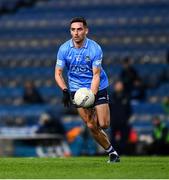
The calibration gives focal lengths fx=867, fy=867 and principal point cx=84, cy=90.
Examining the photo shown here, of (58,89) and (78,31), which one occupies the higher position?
(78,31)

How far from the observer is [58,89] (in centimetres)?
2570

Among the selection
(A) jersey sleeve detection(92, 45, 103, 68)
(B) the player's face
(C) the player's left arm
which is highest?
(B) the player's face

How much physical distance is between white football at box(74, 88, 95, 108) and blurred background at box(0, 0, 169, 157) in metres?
8.56

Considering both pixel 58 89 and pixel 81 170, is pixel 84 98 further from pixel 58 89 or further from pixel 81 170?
pixel 58 89

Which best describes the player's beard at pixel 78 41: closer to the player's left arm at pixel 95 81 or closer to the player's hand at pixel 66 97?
the player's left arm at pixel 95 81

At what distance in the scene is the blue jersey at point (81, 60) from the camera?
40.9 ft

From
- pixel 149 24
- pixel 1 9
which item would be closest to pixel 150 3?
pixel 149 24

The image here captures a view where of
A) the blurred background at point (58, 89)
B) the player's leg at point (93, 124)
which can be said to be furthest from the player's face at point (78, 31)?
the blurred background at point (58, 89)

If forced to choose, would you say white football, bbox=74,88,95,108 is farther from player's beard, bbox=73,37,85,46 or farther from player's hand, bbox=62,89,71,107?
player's beard, bbox=73,37,85,46

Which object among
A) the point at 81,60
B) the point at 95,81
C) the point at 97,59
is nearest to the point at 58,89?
the point at 81,60

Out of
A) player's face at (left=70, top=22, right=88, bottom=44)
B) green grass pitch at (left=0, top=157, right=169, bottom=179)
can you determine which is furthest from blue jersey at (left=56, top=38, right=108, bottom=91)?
green grass pitch at (left=0, top=157, right=169, bottom=179)

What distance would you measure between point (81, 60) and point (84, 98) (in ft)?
2.18

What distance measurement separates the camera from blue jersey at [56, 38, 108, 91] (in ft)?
40.9

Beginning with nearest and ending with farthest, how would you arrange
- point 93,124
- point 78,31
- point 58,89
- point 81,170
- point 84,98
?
point 81,170 → point 84,98 → point 78,31 → point 93,124 → point 58,89
